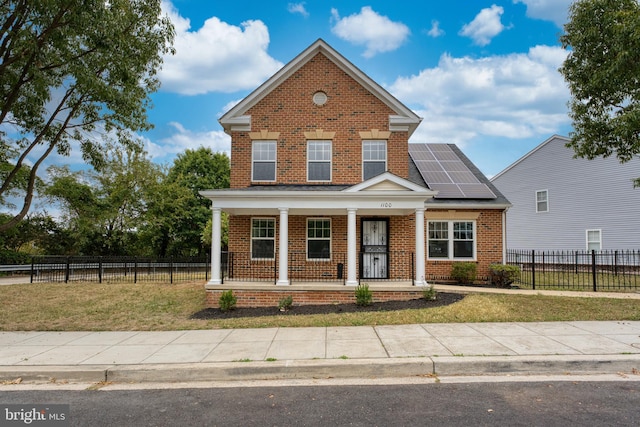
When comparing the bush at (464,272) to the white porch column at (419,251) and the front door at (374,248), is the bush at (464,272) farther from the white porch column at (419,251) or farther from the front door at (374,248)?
the white porch column at (419,251)

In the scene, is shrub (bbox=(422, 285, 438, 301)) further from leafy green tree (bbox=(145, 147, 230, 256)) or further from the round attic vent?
leafy green tree (bbox=(145, 147, 230, 256))

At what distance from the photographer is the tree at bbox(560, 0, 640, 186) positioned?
11.8 metres

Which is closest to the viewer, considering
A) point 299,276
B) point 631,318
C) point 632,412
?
point 632,412

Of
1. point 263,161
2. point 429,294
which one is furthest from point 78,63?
point 429,294

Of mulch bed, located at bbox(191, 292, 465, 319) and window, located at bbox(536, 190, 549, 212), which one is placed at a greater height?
window, located at bbox(536, 190, 549, 212)

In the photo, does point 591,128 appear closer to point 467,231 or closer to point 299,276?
point 467,231

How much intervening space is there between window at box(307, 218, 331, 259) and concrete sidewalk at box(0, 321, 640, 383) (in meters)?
5.27

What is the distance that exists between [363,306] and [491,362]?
4989 mm

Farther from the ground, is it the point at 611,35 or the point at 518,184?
the point at 611,35

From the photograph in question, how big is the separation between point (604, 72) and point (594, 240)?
12224mm

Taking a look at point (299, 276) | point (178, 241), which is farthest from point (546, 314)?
point (178, 241)

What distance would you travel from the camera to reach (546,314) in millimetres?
9758

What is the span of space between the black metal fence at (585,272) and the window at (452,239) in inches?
82.8

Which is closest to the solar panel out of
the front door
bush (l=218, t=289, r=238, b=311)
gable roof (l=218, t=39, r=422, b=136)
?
the front door
